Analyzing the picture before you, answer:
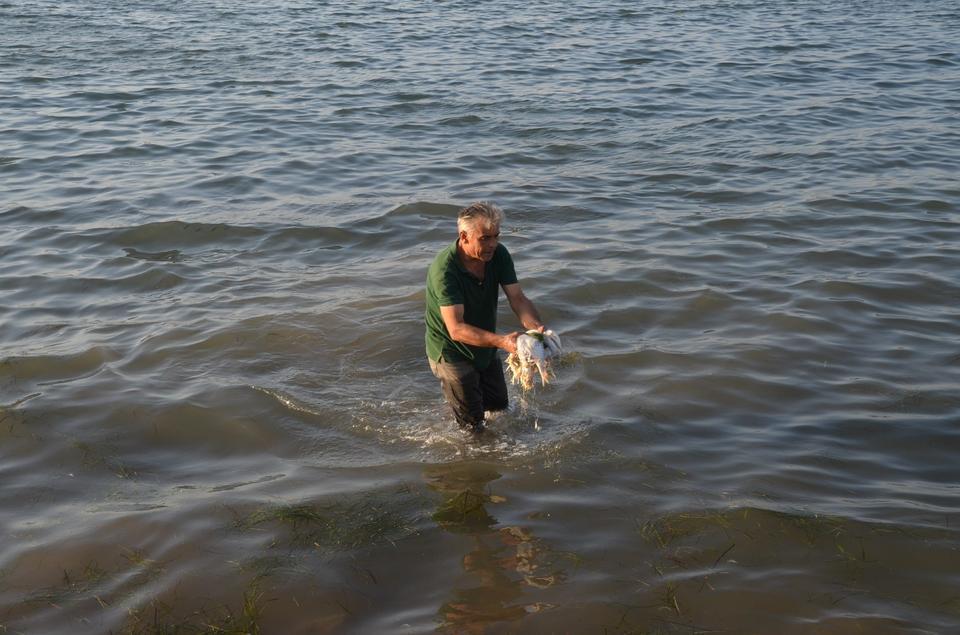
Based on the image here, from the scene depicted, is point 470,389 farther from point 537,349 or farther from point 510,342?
point 537,349

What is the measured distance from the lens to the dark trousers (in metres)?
6.98

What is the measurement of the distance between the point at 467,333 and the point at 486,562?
1.41 m

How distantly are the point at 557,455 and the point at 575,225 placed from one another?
5.19 meters

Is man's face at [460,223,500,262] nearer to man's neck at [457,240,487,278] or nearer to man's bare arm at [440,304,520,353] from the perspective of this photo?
man's neck at [457,240,487,278]

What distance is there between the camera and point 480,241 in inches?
249

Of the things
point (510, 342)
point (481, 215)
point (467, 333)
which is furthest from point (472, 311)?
point (481, 215)

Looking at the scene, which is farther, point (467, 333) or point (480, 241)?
point (467, 333)

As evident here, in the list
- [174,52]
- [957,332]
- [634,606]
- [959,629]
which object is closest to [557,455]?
[634,606]

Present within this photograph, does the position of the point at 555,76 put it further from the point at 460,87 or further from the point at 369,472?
the point at 369,472

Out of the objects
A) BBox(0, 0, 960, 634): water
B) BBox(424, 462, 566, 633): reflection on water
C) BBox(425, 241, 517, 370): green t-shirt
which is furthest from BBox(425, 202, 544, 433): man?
BBox(424, 462, 566, 633): reflection on water

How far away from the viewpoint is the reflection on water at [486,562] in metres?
5.48

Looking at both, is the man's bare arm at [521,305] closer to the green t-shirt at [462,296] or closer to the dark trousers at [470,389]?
the green t-shirt at [462,296]

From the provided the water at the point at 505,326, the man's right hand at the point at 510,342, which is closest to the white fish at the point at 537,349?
the man's right hand at the point at 510,342

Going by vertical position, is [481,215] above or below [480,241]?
above
